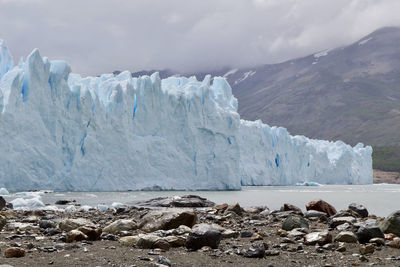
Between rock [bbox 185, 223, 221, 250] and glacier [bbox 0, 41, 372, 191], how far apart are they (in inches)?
745

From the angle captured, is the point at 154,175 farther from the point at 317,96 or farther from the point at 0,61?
the point at 317,96

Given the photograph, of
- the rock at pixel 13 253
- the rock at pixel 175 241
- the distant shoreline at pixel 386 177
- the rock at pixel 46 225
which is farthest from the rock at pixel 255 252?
the distant shoreline at pixel 386 177

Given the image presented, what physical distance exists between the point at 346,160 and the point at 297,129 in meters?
88.8

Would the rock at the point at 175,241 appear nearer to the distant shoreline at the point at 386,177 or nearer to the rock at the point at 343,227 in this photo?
the rock at the point at 343,227

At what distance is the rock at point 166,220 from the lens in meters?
6.70

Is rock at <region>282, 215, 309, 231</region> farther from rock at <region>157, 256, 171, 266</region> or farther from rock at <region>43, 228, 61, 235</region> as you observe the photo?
rock at <region>43, 228, 61, 235</region>

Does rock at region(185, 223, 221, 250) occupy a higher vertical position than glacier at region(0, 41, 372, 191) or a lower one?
lower

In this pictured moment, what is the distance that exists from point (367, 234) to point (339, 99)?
151780 millimetres

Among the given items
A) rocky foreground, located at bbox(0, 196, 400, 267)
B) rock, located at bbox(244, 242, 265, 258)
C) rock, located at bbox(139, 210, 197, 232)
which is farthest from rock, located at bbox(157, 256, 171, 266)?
rock, located at bbox(139, 210, 197, 232)

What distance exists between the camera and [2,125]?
2228 centimetres

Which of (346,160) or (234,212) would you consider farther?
(346,160)

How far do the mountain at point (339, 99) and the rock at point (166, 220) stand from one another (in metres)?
109

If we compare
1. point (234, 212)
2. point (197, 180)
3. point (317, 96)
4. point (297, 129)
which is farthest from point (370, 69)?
point (234, 212)

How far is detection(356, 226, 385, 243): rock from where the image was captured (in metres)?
5.96
